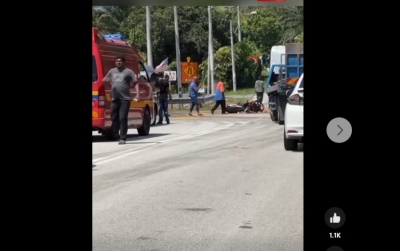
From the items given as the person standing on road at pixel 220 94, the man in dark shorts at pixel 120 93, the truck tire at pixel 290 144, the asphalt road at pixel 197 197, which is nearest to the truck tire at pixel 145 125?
the man in dark shorts at pixel 120 93

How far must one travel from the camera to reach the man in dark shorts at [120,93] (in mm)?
12281

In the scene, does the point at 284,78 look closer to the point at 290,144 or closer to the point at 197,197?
the point at 290,144
